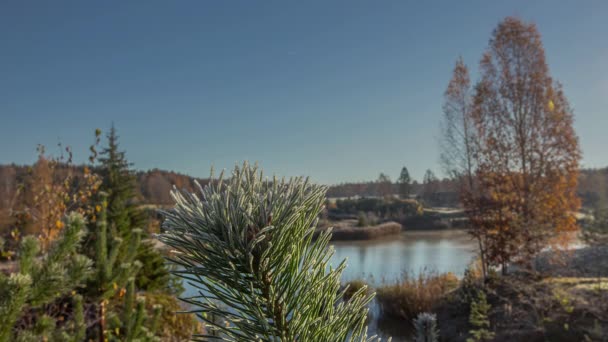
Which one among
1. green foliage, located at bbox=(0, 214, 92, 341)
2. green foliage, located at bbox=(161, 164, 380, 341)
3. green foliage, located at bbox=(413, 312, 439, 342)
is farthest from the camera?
green foliage, located at bbox=(413, 312, 439, 342)

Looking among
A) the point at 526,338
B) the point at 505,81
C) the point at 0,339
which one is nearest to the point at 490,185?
the point at 505,81

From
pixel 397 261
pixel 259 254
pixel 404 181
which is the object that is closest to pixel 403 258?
pixel 397 261

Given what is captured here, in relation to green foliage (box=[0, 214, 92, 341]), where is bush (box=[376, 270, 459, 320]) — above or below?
below

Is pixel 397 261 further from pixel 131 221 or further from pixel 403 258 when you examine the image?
pixel 131 221

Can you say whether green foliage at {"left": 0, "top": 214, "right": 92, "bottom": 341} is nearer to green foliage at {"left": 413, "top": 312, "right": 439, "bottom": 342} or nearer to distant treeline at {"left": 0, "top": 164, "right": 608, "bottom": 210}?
green foliage at {"left": 413, "top": 312, "right": 439, "bottom": 342}

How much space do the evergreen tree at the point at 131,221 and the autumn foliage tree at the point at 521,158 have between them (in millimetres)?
7269

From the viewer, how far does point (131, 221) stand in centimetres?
805

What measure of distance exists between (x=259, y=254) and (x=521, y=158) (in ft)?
33.4

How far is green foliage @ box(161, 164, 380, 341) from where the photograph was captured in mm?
529

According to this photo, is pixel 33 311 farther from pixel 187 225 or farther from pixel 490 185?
pixel 490 185

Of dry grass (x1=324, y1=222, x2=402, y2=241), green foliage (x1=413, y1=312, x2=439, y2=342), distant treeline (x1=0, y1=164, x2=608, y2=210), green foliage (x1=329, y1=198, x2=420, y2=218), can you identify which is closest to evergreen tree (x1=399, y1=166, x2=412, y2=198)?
distant treeline (x1=0, y1=164, x2=608, y2=210)

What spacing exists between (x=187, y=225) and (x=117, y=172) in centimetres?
919

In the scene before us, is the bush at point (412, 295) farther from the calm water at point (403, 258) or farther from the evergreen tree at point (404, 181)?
the evergreen tree at point (404, 181)

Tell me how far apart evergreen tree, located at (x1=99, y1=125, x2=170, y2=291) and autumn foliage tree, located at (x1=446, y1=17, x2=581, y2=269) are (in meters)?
7.27
